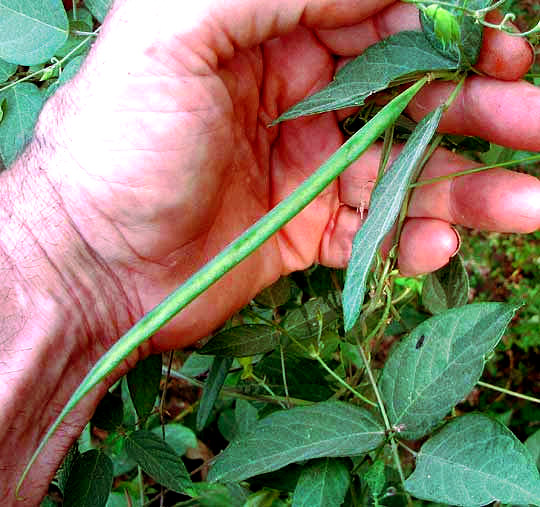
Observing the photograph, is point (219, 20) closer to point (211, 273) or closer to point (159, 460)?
point (211, 273)

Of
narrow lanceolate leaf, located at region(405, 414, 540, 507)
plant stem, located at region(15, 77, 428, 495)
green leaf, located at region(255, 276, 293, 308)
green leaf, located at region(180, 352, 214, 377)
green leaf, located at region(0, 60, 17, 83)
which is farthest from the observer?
green leaf, located at region(180, 352, 214, 377)

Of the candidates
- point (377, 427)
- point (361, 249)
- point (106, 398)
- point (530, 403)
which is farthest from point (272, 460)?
point (530, 403)

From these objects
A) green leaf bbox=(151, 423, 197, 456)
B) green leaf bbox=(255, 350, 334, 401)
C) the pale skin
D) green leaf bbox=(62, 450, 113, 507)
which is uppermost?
the pale skin

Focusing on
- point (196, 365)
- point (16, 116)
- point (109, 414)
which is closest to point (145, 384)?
point (109, 414)

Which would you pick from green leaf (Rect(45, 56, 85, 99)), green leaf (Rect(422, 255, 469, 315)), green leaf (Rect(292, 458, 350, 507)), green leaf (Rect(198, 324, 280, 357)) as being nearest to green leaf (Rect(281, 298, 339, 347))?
green leaf (Rect(198, 324, 280, 357))

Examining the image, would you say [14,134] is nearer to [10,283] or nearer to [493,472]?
[10,283]

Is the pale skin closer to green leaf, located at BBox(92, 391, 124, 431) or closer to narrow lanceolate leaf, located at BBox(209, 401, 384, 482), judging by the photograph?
green leaf, located at BBox(92, 391, 124, 431)

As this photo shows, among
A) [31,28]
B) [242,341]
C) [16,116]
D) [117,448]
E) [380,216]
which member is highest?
[31,28]
